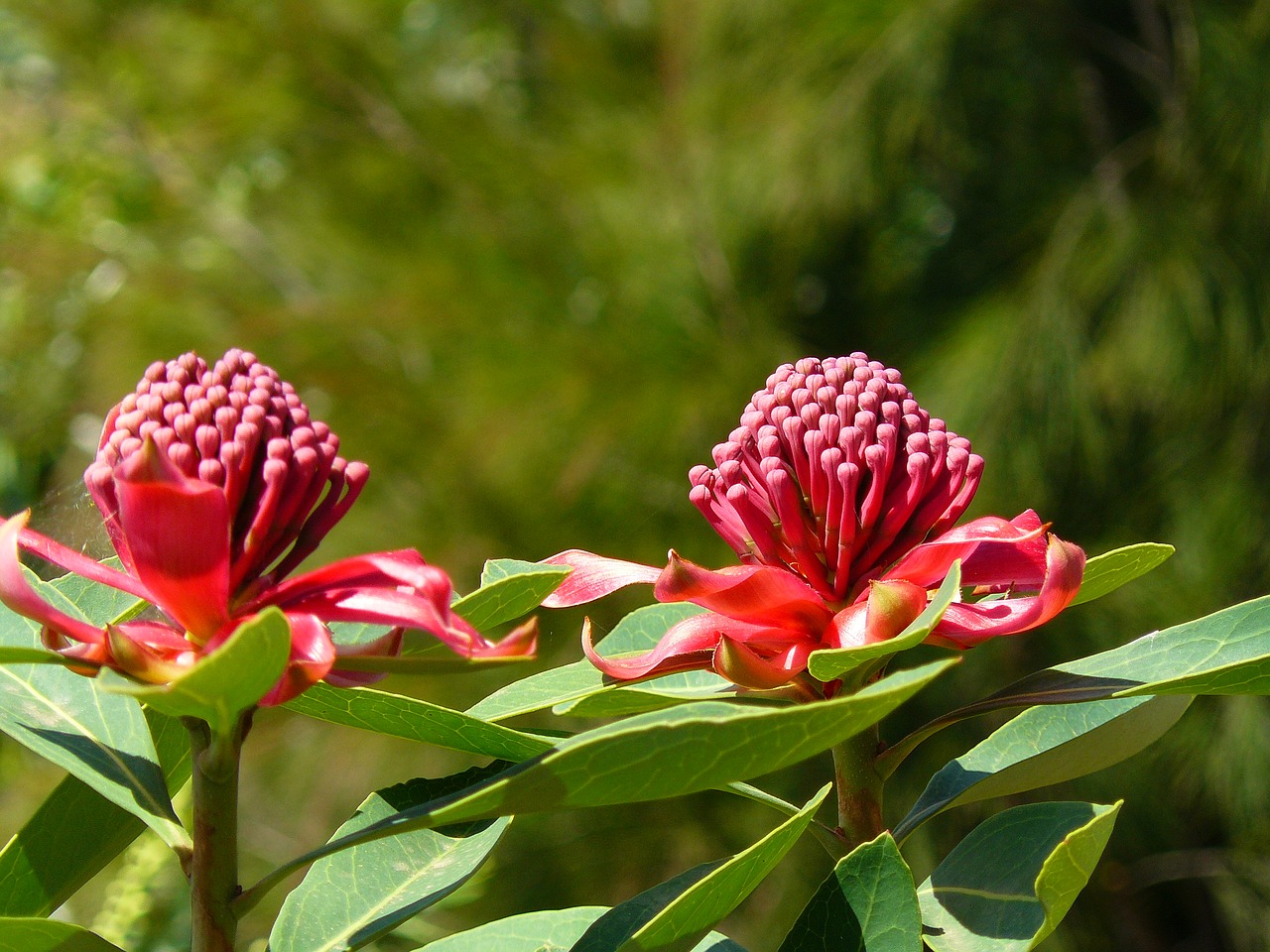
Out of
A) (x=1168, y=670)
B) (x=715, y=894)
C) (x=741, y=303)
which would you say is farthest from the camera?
(x=741, y=303)

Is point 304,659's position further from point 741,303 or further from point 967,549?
point 741,303

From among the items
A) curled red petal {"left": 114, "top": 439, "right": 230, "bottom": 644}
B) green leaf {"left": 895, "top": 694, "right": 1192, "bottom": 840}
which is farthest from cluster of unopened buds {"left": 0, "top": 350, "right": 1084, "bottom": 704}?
green leaf {"left": 895, "top": 694, "right": 1192, "bottom": 840}

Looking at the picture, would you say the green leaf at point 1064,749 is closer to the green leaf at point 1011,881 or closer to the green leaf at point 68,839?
the green leaf at point 1011,881

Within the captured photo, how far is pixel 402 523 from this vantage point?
2.95m

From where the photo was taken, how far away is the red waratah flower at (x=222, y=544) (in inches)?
23.6

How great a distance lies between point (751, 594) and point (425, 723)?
21 cm

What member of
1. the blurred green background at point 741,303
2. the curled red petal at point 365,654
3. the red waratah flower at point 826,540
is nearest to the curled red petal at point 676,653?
the red waratah flower at point 826,540

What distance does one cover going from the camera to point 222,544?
0.61 meters

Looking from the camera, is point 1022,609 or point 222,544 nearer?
point 222,544

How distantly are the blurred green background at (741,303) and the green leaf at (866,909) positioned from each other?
1.73 metres

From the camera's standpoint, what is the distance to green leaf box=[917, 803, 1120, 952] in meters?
0.63

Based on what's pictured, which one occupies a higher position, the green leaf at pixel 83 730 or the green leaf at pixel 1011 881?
the green leaf at pixel 83 730

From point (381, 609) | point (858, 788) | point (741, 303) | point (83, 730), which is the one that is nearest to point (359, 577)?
point (381, 609)

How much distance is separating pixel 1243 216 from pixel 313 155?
2588mm
